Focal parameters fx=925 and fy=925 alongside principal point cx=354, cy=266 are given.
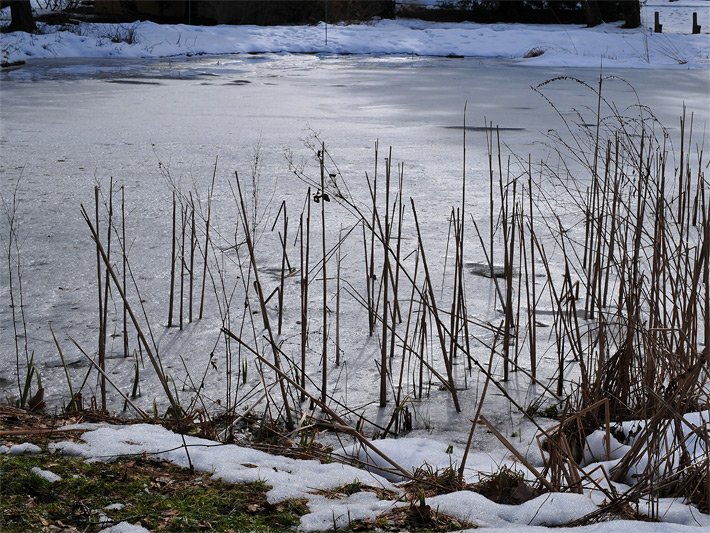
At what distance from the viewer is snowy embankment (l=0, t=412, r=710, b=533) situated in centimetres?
152

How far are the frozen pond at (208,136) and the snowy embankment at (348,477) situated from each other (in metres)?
0.60

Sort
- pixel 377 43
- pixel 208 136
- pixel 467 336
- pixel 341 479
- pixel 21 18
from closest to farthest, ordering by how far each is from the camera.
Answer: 1. pixel 341 479
2. pixel 467 336
3. pixel 208 136
4. pixel 21 18
5. pixel 377 43

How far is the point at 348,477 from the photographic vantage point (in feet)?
5.63

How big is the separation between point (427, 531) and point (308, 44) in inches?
539

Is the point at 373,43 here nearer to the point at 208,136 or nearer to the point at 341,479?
the point at 208,136

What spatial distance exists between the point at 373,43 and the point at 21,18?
212 inches

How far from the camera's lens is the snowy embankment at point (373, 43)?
12836 mm

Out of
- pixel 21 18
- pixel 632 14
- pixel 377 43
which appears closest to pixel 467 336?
pixel 377 43

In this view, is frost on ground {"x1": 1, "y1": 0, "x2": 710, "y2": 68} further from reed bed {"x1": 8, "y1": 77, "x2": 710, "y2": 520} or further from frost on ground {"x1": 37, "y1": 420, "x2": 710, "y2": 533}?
frost on ground {"x1": 37, "y1": 420, "x2": 710, "y2": 533}

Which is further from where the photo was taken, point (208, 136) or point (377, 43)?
point (377, 43)

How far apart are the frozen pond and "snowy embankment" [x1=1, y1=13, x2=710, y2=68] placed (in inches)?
81.7

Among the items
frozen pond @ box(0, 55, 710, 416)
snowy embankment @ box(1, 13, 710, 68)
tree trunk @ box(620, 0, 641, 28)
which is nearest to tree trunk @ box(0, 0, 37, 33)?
snowy embankment @ box(1, 13, 710, 68)

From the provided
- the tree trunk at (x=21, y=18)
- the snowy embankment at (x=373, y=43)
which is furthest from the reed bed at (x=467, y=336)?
the tree trunk at (x=21, y=18)

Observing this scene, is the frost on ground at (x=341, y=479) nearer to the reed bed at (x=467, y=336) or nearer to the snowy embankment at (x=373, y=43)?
the reed bed at (x=467, y=336)
